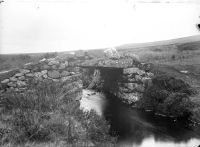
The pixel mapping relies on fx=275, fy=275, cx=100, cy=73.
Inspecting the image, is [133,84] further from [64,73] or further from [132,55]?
[64,73]

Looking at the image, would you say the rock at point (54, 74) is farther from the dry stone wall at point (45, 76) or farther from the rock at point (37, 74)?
the rock at point (37, 74)

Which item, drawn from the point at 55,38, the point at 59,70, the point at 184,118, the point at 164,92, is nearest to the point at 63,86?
the point at 59,70

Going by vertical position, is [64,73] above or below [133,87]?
above

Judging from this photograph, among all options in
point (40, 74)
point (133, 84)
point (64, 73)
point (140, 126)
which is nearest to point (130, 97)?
point (133, 84)

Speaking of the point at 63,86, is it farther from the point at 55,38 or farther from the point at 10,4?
the point at 10,4

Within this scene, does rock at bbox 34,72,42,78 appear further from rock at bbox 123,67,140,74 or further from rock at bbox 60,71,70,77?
rock at bbox 123,67,140,74

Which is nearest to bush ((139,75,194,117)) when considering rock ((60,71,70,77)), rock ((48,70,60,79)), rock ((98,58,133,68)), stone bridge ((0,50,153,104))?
stone bridge ((0,50,153,104))

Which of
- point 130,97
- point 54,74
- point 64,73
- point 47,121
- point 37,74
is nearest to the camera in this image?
point 47,121
